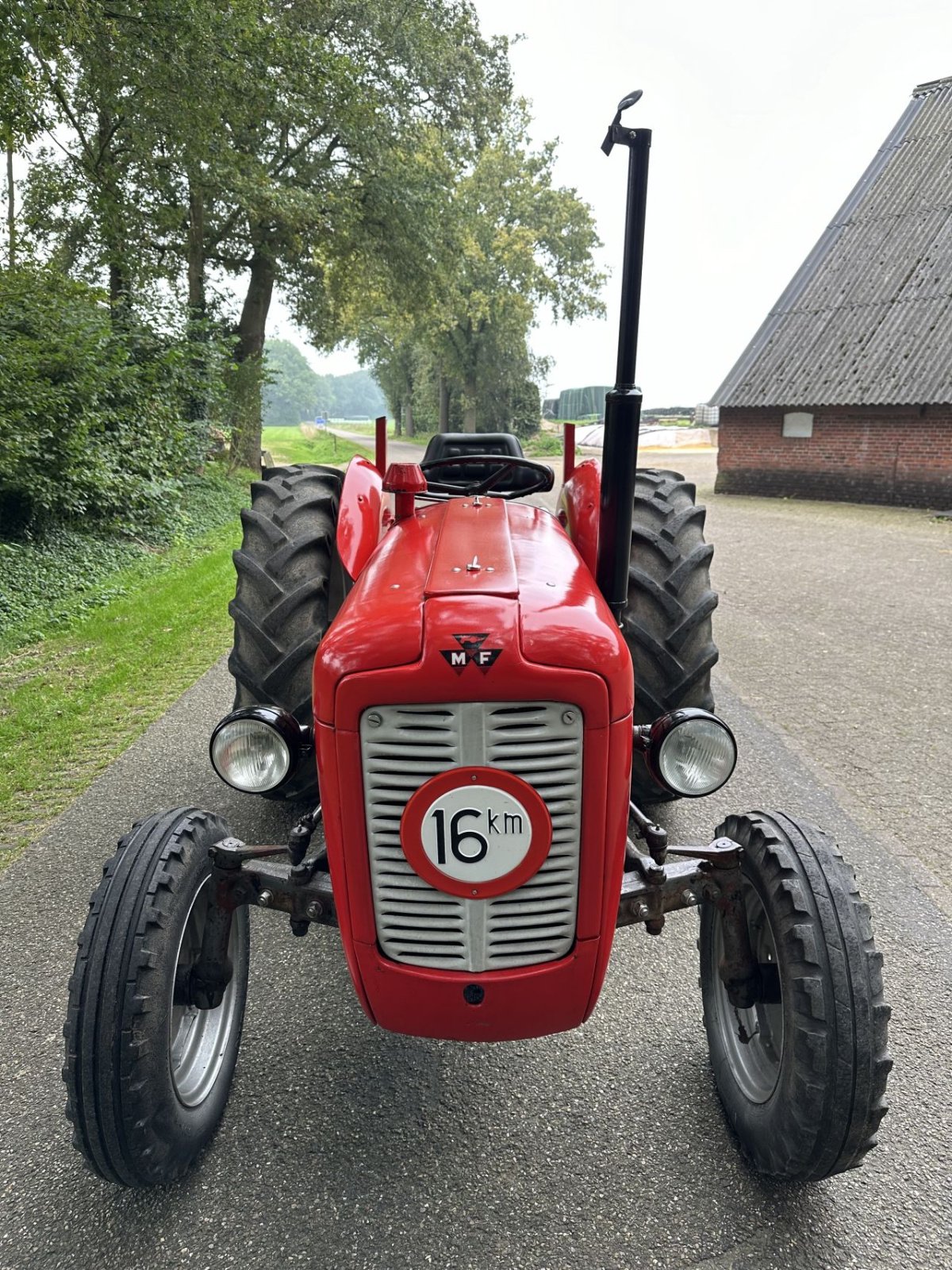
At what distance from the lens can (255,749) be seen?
2162 mm

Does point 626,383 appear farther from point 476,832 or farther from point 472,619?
point 476,832

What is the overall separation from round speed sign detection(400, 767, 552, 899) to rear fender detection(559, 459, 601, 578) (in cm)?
98

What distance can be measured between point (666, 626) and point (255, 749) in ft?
4.96

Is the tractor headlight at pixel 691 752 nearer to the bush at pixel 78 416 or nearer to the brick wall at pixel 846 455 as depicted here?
the bush at pixel 78 416

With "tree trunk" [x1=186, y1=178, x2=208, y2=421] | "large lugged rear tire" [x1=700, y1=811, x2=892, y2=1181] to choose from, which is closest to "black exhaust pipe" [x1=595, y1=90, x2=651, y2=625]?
"large lugged rear tire" [x1=700, y1=811, x2=892, y2=1181]

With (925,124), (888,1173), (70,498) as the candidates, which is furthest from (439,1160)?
(925,124)

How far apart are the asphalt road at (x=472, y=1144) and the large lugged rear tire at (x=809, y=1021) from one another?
15cm

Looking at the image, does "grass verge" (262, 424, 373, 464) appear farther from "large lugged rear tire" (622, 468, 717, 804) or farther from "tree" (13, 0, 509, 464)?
"large lugged rear tire" (622, 468, 717, 804)

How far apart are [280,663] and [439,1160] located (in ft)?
5.22

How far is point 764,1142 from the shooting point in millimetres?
1871

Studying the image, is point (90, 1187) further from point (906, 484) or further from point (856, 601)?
point (906, 484)

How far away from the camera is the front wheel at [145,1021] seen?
1745 mm

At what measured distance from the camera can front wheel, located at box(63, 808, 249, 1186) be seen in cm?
175

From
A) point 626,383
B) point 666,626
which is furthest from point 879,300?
point 626,383
